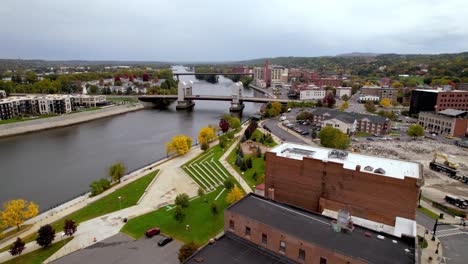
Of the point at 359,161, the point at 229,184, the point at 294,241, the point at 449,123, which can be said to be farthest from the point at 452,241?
the point at 449,123

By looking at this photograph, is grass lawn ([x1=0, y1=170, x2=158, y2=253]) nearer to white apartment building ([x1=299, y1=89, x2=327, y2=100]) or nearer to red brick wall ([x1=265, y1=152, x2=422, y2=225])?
red brick wall ([x1=265, y1=152, x2=422, y2=225])

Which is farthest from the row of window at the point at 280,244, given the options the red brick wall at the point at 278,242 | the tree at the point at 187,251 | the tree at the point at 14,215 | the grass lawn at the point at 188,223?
the tree at the point at 14,215

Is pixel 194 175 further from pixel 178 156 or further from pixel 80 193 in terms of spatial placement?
pixel 80 193

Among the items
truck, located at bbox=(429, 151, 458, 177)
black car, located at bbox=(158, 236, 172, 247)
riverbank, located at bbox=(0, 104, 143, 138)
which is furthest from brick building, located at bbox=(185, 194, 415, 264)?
riverbank, located at bbox=(0, 104, 143, 138)

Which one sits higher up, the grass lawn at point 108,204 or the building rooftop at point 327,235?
the building rooftop at point 327,235

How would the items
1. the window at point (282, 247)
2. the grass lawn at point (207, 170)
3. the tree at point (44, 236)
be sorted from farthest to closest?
the grass lawn at point (207, 170) → the tree at point (44, 236) → the window at point (282, 247)

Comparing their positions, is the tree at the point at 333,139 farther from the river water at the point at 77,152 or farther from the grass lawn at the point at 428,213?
the river water at the point at 77,152

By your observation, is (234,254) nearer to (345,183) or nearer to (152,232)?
(152,232)
